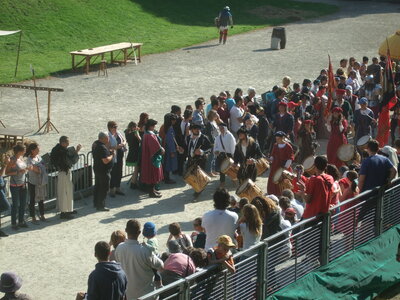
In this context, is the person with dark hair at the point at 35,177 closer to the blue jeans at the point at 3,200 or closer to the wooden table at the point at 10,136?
the blue jeans at the point at 3,200

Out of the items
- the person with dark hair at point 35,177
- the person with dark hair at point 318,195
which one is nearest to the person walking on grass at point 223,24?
the person with dark hair at point 35,177

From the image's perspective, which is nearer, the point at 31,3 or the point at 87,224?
the point at 87,224

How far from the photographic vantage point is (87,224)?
53.2 ft

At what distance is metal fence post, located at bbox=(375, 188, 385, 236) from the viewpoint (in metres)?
14.1

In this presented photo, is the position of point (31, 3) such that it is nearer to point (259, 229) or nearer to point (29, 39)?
point (29, 39)

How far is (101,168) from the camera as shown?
55.3 ft

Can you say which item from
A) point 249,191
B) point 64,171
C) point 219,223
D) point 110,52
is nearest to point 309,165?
point 249,191

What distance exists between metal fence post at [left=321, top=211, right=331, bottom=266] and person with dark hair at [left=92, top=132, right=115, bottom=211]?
5.36 m

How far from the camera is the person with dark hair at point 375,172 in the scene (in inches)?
554

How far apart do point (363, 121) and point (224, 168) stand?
441 cm

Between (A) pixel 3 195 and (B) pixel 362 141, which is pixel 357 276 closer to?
(A) pixel 3 195

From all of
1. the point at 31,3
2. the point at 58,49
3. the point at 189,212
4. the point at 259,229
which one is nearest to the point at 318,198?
the point at 259,229

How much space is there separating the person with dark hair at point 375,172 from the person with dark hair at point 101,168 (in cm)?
516

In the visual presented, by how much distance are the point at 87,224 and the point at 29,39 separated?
67.8 ft
